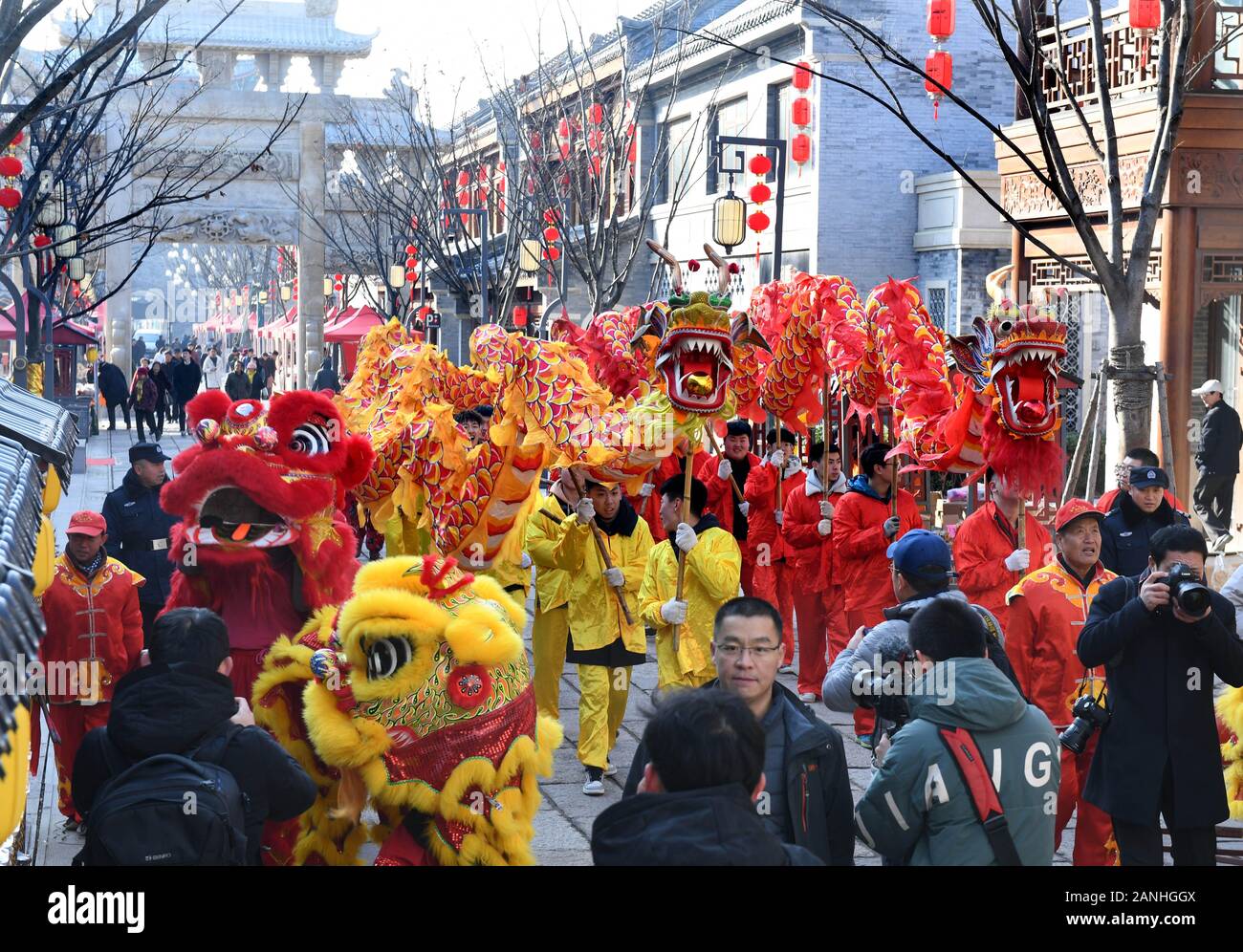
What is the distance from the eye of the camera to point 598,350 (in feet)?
39.8

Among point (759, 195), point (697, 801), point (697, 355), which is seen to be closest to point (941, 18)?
point (759, 195)


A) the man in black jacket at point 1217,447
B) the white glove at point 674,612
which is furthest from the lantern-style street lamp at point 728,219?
the white glove at point 674,612

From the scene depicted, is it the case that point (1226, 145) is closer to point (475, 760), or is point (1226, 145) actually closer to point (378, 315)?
point (475, 760)

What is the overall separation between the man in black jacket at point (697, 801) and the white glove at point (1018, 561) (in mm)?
4084

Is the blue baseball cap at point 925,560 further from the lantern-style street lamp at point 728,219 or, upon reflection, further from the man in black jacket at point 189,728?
the lantern-style street lamp at point 728,219

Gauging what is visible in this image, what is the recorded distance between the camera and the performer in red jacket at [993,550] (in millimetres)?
7383

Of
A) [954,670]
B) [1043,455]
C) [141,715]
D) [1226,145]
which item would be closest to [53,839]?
[141,715]

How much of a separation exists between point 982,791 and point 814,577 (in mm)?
5560

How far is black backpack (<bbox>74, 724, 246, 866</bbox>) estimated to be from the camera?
3.94 m

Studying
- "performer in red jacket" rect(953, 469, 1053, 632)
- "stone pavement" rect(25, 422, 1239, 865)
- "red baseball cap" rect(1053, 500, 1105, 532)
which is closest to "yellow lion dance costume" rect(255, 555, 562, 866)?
"stone pavement" rect(25, 422, 1239, 865)

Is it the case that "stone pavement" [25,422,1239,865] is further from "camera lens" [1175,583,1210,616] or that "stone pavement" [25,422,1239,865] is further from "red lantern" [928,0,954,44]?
"red lantern" [928,0,954,44]

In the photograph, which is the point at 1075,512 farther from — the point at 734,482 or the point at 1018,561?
the point at 734,482

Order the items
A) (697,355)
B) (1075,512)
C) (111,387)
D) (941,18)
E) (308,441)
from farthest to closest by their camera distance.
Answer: (111,387) → (941,18) → (697,355) → (308,441) → (1075,512)

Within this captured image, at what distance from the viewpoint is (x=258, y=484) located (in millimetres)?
6344
